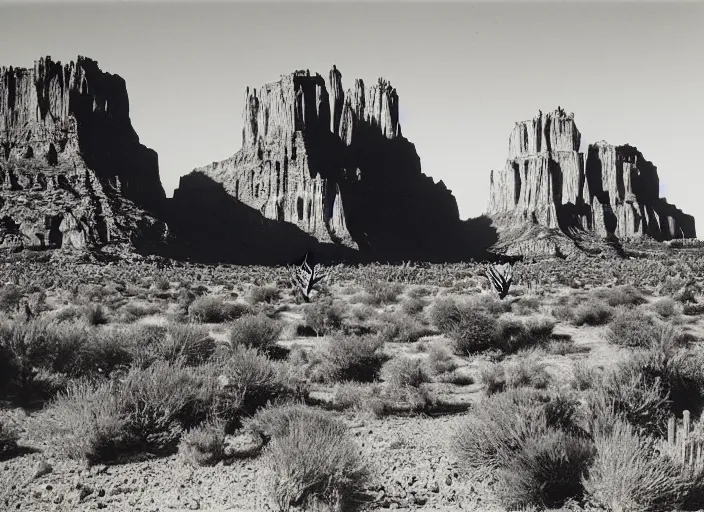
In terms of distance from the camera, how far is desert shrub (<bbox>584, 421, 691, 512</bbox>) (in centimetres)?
520

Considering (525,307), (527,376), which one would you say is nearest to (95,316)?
(527,376)

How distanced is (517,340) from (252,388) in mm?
8124

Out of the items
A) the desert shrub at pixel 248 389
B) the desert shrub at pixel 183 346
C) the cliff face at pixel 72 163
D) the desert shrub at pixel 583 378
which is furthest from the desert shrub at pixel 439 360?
the cliff face at pixel 72 163

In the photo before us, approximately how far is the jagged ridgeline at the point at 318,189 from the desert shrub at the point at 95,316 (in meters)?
63.4

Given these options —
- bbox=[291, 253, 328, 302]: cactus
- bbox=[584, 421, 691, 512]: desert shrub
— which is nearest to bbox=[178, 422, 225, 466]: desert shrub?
bbox=[584, 421, 691, 512]: desert shrub

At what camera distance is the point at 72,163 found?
74938 millimetres

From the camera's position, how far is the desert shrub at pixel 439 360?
1154 cm

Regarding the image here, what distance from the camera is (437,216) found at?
123 metres

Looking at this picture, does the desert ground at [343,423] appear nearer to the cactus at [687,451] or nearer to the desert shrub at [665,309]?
the cactus at [687,451]

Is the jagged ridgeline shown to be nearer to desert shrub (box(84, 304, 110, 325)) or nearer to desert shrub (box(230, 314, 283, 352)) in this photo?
desert shrub (box(84, 304, 110, 325))

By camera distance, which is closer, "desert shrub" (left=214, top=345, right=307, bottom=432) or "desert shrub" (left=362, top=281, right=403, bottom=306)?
"desert shrub" (left=214, top=345, right=307, bottom=432)

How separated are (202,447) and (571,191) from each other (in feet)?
424

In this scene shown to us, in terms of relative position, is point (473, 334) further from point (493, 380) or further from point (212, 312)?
point (212, 312)

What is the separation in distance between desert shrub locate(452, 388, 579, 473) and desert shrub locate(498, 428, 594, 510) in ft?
0.58
